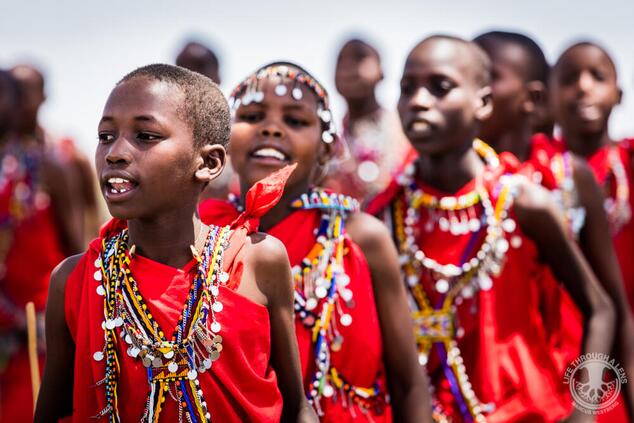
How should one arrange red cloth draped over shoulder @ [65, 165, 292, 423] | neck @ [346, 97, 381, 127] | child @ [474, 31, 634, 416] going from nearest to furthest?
red cloth draped over shoulder @ [65, 165, 292, 423], child @ [474, 31, 634, 416], neck @ [346, 97, 381, 127]

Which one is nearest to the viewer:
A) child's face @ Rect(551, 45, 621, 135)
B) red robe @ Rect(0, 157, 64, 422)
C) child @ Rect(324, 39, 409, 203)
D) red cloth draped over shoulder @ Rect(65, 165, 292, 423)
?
red cloth draped over shoulder @ Rect(65, 165, 292, 423)

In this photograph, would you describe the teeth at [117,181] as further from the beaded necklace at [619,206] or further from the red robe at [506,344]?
the beaded necklace at [619,206]

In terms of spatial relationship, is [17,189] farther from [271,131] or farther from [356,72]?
[356,72]

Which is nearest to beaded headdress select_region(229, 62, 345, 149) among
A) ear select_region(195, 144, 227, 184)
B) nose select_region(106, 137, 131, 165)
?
ear select_region(195, 144, 227, 184)

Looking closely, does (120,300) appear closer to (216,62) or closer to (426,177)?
(426,177)

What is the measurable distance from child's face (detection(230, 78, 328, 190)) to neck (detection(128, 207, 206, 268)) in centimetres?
69

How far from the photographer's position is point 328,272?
11.7ft

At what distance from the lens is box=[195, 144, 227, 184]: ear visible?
2.93 metres

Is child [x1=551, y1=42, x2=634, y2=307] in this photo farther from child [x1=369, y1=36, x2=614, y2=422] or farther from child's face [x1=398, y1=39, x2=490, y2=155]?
child's face [x1=398, y1=39, x2=490, y2=155]

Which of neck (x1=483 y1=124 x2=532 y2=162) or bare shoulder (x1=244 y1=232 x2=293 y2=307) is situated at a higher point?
neck (x1=483 y1=124 x2=532 y2=162)

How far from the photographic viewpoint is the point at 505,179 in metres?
4.14

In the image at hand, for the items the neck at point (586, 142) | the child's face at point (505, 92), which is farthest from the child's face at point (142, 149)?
the neck at point (586, 142)

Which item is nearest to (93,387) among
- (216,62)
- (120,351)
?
(120,351)

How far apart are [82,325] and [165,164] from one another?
1.81 ft
